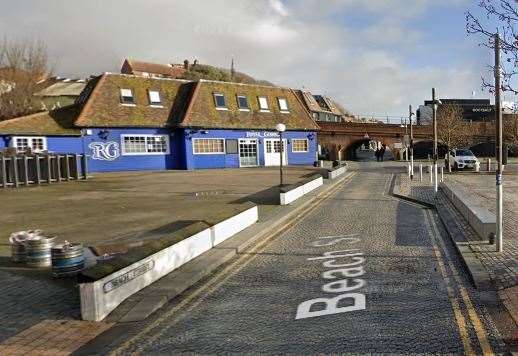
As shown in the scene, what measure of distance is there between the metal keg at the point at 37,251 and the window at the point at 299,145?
3550 centimetres

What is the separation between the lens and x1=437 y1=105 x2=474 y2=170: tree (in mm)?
45331

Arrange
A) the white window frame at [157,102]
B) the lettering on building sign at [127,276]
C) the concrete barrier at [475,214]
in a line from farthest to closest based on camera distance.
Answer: the white window frame at [157,102] < the concrete barrier at [475,214] < the lettering on building sign at [127,276]

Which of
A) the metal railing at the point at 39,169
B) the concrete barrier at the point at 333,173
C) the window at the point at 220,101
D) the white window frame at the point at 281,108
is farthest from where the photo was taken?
the white window frame at the point at 281,108

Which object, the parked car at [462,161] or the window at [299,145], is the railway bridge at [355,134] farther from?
the parked car at [462,161]

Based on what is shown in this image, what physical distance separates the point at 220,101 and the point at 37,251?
3232 cm

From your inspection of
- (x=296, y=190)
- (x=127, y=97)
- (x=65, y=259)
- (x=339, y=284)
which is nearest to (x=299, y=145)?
(x=127, y=97)

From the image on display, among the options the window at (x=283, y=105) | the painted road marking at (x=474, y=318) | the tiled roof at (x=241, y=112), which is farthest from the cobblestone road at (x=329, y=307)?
the window at (x=283, y=105)

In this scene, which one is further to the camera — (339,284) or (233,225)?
(233,225)

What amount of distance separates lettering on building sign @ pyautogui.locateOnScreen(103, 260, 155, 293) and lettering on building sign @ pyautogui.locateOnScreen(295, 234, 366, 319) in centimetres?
257

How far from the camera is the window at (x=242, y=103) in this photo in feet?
135

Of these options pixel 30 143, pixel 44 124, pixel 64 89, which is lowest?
pixel 30 143

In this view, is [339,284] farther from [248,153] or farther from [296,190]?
[248,153]

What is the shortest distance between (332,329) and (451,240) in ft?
20.7

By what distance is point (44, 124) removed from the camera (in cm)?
3197
